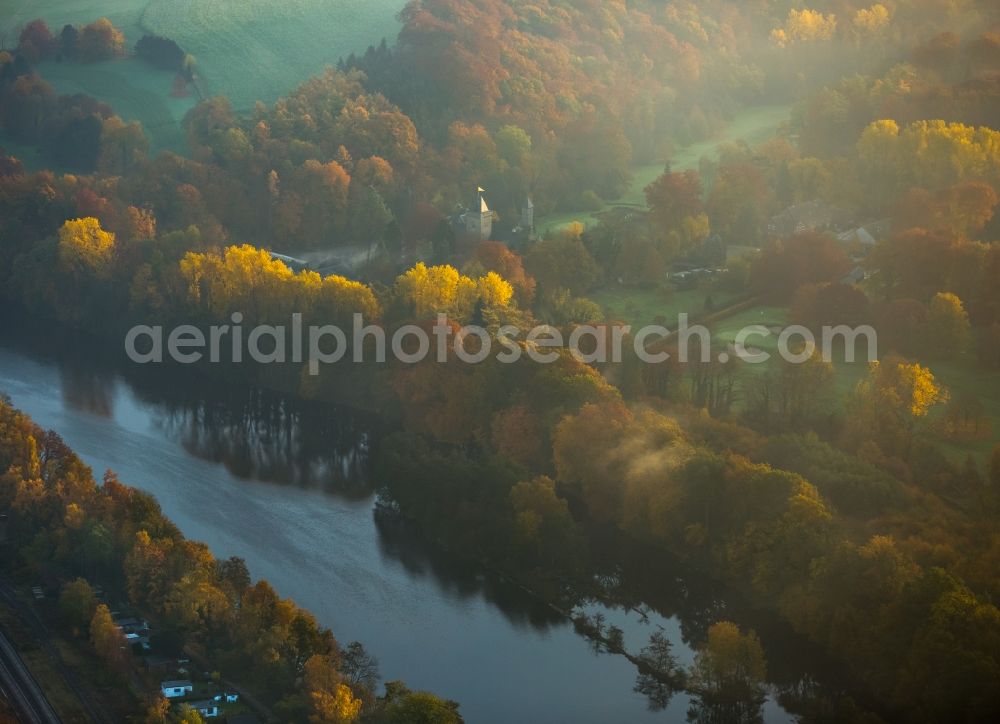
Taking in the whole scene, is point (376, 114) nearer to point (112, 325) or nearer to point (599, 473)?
point (112, 325)

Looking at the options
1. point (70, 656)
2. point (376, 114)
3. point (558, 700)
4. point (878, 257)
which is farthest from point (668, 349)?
point (376, 114)

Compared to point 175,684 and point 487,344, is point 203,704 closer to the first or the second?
point 175,684

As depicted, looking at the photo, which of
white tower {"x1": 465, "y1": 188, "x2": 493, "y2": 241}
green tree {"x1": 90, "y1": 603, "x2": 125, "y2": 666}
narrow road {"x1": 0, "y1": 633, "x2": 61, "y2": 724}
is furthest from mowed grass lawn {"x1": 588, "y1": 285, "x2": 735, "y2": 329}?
narrow road {"x1": 0, "y1": 633, "x2": 61, "y2": 724}

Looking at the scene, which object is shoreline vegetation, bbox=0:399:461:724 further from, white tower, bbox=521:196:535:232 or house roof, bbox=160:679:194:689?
white tower, bbox=521:196:535:232

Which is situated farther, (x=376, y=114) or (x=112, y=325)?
(x=376, y=114)

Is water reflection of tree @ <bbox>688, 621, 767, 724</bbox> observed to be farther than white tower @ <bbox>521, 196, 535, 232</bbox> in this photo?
No

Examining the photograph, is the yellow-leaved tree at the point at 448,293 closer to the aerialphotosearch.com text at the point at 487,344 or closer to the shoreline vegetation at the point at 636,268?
the shoreline vegetation at the point at 636,268
